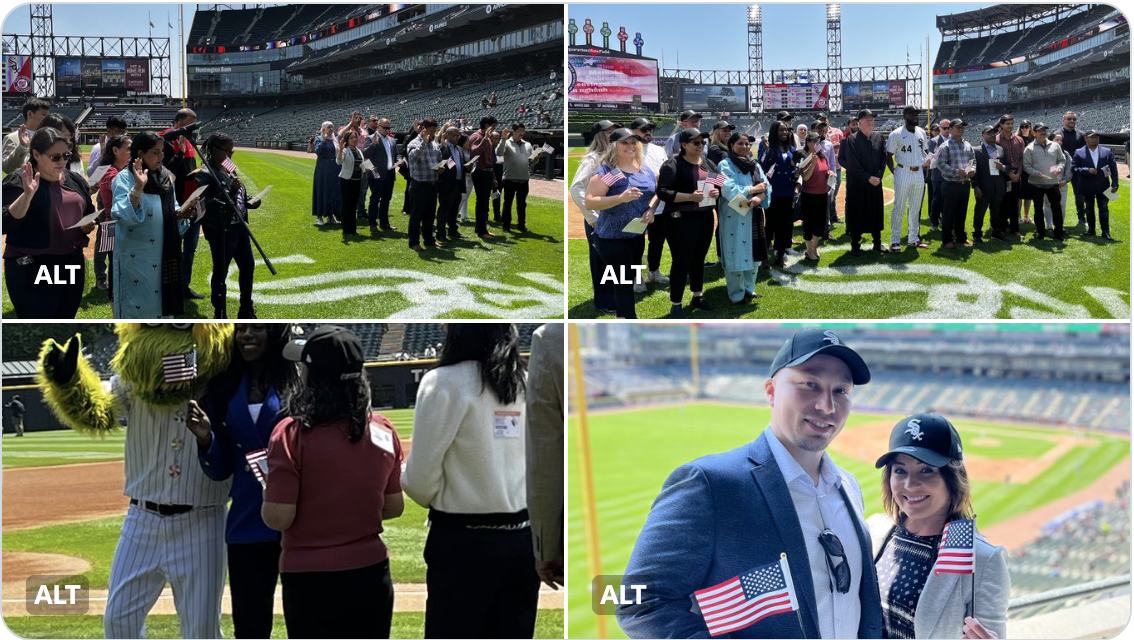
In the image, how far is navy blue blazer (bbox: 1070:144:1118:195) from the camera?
6.20 metres

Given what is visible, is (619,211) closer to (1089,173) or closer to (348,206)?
(348,206)

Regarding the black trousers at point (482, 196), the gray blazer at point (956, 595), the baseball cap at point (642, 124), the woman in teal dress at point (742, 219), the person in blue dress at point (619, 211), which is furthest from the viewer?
the black trousers at point (482, 196)

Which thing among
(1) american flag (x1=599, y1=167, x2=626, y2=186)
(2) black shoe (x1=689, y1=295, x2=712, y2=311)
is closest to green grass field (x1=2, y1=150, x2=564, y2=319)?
(1) american flag (x1=599, y1=167, x2=626, y2=186)

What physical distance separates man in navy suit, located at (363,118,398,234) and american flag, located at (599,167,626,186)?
1.69 m

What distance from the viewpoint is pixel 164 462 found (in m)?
3.66

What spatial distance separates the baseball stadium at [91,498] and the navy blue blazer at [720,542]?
43.4 inches

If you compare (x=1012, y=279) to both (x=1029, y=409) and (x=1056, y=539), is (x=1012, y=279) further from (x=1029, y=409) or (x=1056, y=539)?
(x=1029, y=409)

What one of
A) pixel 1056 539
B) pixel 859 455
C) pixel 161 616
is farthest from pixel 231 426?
pixel 1056 539

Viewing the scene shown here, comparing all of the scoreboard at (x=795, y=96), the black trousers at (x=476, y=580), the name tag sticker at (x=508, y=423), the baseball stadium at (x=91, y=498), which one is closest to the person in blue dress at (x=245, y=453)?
the baseball stadium at (x=91, y=498)

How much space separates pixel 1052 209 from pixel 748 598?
16.8 feet

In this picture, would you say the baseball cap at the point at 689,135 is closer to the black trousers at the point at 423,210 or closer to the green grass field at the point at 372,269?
the green grass field at the point at 372,269

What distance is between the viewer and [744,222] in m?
5.54

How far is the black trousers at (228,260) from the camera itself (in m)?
4.88

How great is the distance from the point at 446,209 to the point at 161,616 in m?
3.03
